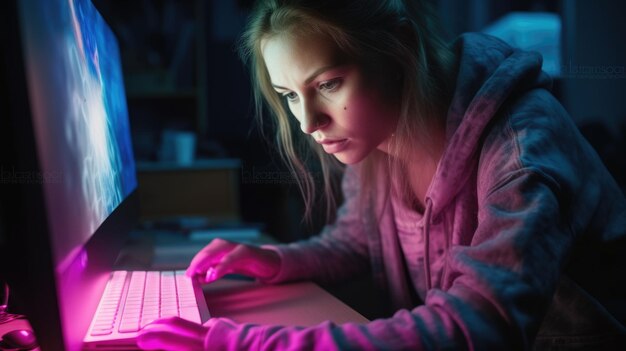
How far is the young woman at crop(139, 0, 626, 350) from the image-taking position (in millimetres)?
534

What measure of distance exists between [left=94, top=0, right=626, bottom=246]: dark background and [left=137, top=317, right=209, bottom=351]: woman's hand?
1568 millimetres

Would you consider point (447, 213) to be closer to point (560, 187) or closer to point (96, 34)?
point (560, 187)

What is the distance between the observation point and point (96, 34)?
0.84 metres

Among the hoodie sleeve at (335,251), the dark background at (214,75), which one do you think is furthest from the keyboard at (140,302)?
the dark background at (214,75)

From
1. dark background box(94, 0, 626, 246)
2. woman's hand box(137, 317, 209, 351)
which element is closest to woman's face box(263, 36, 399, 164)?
woman's hand box(137, 317, 209, 351)

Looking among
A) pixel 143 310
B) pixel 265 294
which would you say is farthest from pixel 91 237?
pixel 265 294

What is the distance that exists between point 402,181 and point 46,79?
0.63m

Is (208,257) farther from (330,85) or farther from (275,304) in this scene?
(330,85)

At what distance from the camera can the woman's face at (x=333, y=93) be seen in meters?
0.78

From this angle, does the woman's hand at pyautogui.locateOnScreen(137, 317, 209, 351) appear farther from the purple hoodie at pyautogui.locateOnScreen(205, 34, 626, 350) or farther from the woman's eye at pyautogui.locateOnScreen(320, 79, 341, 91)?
the woman's eye at pyautogui.locateOnScreen(320, 79, 341, 91)

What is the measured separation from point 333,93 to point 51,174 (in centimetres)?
43

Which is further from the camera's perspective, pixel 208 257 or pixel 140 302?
A: pixel 208 257

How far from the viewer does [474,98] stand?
76 cm

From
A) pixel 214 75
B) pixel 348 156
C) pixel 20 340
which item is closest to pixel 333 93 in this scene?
pixel 348 156
